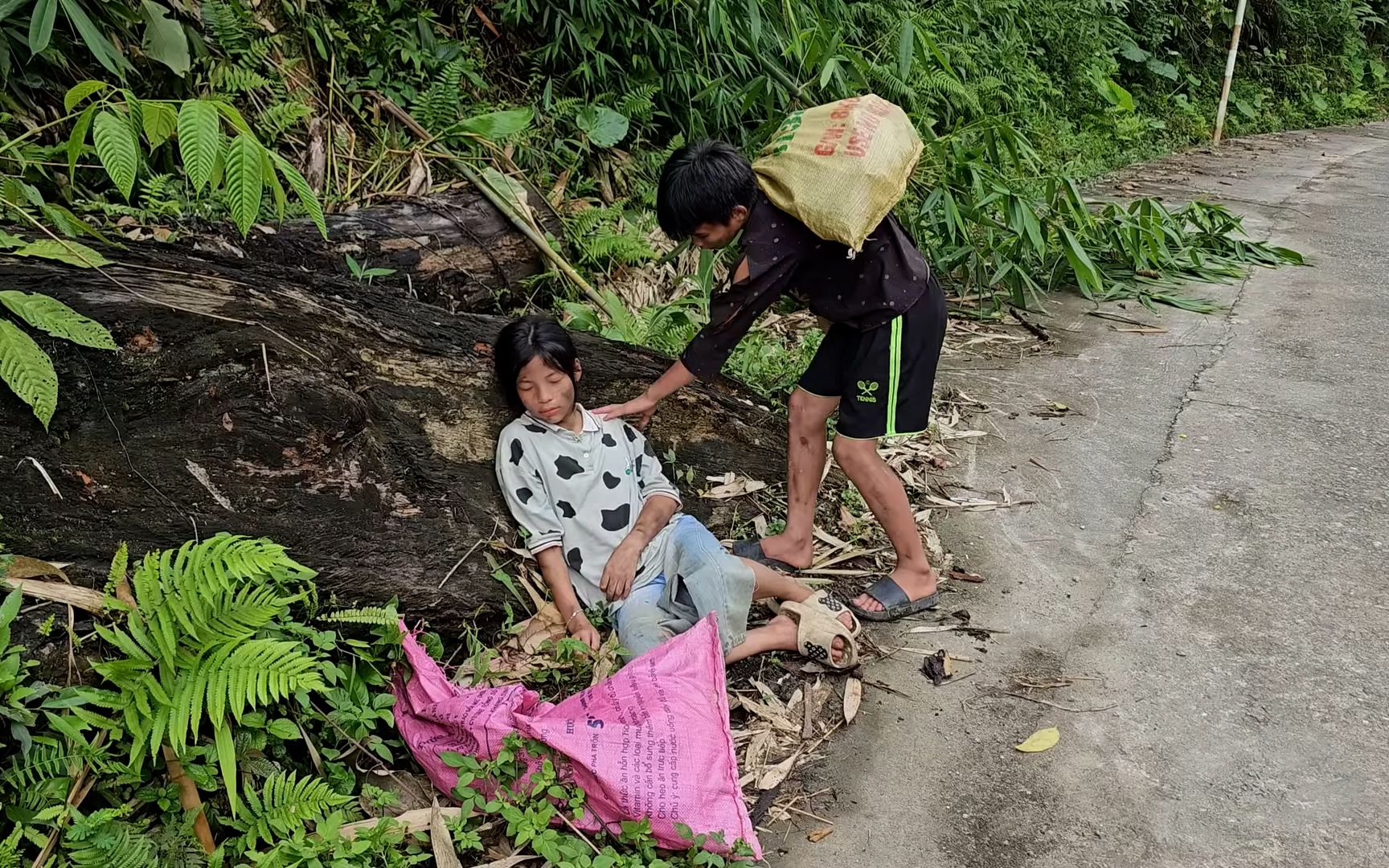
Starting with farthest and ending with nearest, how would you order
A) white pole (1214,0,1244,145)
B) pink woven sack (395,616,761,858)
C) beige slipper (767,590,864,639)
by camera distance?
white pole (1214,0,1244,145), beige slipper (767,590,864,639), pink woven sack (395,616,761,858)

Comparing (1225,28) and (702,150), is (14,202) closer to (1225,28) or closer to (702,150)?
(702,150)

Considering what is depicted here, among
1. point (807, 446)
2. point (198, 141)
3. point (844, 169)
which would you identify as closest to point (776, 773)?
point (807, 446)

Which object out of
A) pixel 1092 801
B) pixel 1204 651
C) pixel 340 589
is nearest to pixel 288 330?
pixel 340 589

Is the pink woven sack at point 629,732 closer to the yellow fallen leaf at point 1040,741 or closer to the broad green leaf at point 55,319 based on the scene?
the yellow fallen leaf at point 1040,741

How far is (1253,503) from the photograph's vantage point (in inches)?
146

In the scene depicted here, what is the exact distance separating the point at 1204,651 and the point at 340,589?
8.14 feet

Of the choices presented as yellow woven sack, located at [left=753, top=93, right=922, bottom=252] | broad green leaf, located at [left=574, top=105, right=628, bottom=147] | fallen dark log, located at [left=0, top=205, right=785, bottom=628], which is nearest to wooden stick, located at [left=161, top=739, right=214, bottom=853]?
fallen dark log, located at [left=0, top=205, right=785, bottom=628]

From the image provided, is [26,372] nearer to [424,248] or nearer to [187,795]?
[187,795]

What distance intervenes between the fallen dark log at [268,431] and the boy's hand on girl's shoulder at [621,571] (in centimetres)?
31

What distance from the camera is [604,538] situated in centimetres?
291

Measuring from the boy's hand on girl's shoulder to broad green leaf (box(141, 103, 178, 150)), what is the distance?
158 centimetres

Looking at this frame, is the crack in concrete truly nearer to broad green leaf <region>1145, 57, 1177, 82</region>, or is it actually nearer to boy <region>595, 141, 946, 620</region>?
boy <region>595, 141, 946, 620</region>

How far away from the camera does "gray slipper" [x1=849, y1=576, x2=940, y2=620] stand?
3.17 meters

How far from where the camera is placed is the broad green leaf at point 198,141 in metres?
2.13
